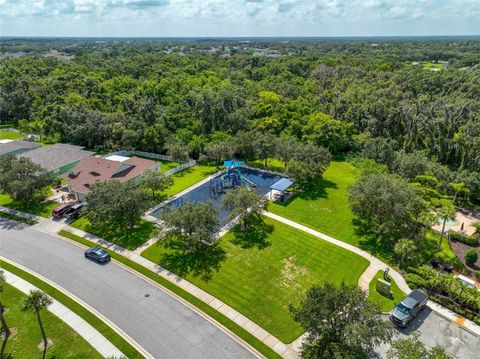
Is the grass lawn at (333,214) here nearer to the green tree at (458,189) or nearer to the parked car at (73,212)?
the green tree at (458,189)

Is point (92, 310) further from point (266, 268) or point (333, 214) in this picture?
point (333, 214)

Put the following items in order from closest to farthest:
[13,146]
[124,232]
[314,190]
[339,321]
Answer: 1. [339,321]
2. [124,232]
3. [314,190]
4. [13,146]

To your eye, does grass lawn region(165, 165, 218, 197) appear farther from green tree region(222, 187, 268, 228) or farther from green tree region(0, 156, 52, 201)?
green tree region(0, 156, 52, 201)

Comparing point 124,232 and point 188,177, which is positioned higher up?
point 124,232

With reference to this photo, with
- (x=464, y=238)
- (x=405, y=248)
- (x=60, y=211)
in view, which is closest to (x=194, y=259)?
(x=60, y=211)

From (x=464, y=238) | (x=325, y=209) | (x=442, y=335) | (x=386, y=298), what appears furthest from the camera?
(x=325, y=209)

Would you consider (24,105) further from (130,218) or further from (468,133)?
(468,133)

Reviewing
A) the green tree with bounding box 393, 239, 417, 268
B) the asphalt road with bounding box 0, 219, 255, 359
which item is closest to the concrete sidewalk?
the asphalt road with bounding box 0, 219, 255, 359

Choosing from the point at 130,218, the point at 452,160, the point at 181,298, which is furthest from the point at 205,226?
the point at 452,160
